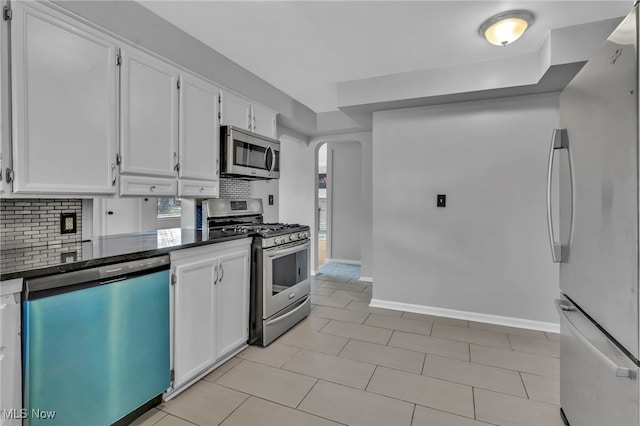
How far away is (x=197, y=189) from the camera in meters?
2.53

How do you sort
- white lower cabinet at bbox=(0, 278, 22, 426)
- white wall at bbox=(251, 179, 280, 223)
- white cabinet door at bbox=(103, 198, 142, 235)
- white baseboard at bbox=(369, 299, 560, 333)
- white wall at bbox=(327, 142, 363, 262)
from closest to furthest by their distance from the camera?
1. white lower cabinet at bbox=(0, 278, 22, 426)
2. white cabinet door at bbox=(103, 198, 142, 235)
3. white baseboard at bbox=(369, 299, 560, 333)
4. white wall at bbox=(251, 179, 280, 223)
5. white wall at bbox=(327, 142, 363, 262)

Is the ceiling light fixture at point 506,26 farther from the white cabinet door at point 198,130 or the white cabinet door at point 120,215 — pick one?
the white cabinet door at point 120,215

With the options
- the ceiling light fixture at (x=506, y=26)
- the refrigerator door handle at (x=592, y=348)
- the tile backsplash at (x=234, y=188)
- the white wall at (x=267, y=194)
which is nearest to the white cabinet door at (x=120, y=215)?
the tile backsplash at (x=234, y=188)

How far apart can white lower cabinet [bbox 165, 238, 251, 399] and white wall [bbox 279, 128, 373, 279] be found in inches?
97.1

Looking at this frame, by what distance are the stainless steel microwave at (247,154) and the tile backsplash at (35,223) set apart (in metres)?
1.12

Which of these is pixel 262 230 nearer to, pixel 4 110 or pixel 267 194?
pixel 267 194

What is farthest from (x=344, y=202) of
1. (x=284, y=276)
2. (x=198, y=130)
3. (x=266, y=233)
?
(x=198, y=130)

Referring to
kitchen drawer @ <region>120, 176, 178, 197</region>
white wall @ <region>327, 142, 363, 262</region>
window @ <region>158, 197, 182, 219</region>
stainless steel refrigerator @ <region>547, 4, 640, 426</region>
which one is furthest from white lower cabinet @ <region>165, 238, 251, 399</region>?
white wall @ <region>327, 142, 363, 262</region>

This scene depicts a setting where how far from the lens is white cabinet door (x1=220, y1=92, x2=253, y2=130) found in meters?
2.74

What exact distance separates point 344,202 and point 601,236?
16.1 ft

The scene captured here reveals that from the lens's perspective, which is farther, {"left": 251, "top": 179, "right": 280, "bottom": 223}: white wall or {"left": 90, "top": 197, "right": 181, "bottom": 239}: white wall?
{"left": 251, "top": 179, "right": 280, "bottom": 223}: white wall

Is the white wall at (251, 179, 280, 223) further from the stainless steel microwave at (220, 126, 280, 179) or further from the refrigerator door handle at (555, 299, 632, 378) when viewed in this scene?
the refrigerator door handle at (555, 299, 632, 378)

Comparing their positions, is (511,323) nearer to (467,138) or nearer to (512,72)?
(467,138)

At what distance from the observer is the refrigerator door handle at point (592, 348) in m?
1.07
